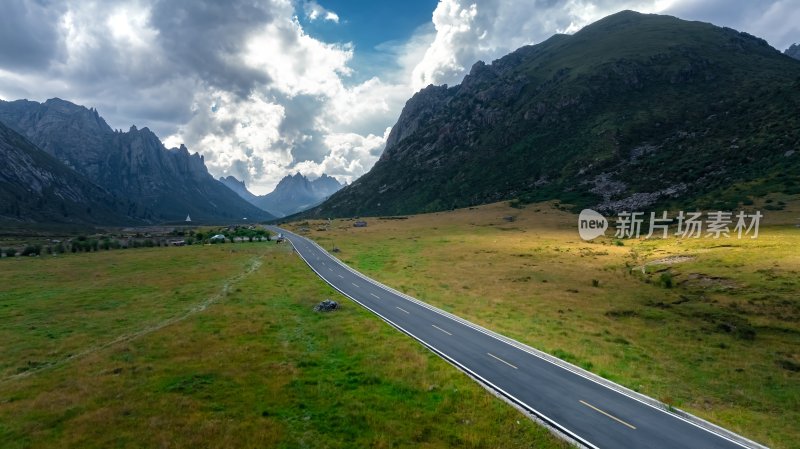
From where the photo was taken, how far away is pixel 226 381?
2514 centimetres

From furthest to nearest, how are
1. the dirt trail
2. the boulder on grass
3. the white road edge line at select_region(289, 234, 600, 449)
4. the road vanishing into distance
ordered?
the boulder on grass < the dirt trail < the road vanishing into distance < the white road edge line at select_region(289, 234, 600, 449)

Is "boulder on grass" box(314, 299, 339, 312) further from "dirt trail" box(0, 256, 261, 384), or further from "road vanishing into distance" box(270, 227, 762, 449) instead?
"dirt trail" box(0, 256, 261, 384)

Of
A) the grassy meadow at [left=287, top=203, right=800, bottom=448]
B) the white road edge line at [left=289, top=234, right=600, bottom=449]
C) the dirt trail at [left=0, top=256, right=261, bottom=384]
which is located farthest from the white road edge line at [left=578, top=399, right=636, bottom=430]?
the dirt trail at [left=0, top=256, right=261, bottom=384]

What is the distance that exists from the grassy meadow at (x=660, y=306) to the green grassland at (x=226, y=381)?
1252 cm

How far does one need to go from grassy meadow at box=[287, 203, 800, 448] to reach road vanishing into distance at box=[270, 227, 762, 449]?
2.16m

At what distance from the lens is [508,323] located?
130 ft

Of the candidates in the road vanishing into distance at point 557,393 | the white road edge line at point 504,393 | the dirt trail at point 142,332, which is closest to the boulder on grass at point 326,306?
the road vanishing into distance at point 557,393

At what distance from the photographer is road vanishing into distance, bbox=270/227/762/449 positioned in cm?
1952

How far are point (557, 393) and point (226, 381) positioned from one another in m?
21.6

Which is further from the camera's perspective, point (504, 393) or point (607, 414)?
point (504, 393)

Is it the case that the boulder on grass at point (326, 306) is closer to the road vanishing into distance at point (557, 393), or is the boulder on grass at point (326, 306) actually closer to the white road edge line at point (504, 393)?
the road vanishing into distance at point (557, 393)

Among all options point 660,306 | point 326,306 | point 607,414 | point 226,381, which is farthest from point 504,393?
point 660,306

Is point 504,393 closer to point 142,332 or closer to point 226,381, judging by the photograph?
point 226,381

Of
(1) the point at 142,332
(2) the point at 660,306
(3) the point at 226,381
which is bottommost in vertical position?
(1) the point at 142,332
